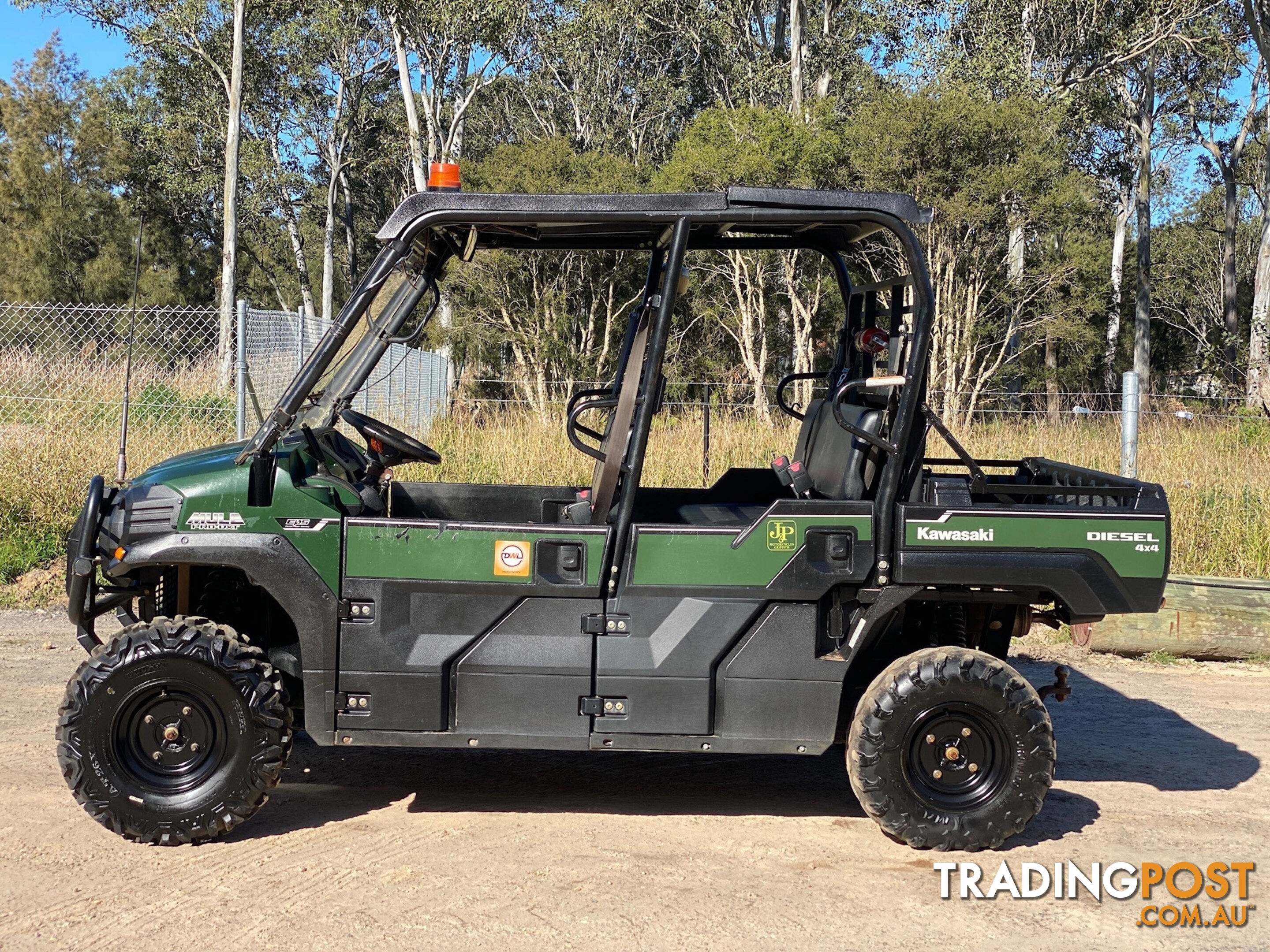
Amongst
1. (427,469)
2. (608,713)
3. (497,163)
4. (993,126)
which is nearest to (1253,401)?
(993,126)

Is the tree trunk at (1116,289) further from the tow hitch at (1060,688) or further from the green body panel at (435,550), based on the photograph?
the green body panel at (435,550)

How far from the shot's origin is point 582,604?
4.26 meters

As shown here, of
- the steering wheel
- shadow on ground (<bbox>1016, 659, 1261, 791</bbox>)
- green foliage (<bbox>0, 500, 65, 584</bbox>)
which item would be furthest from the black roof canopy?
green foliage (<bbox>0, 500, 65, 584</bbox>)

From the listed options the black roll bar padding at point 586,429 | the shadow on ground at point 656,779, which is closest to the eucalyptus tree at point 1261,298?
the shadow on ground at point 656,779

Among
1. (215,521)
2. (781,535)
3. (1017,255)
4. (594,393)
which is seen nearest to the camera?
(215,521)

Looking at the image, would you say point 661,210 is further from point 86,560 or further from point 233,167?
point 233,167

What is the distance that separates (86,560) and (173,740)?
27.6 inches

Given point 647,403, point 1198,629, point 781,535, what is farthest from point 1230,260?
point 647,403

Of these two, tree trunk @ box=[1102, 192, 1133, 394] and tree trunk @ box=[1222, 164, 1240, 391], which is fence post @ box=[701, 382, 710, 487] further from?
tree trunk @ box=[1222, 164, 1240, 391]

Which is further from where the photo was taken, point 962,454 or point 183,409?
point 183,409

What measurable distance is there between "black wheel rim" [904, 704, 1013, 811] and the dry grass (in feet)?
17.0

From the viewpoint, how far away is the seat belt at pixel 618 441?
14.2 ft

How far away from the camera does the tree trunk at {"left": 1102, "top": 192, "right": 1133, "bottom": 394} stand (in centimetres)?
2948

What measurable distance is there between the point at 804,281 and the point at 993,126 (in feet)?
12.5
